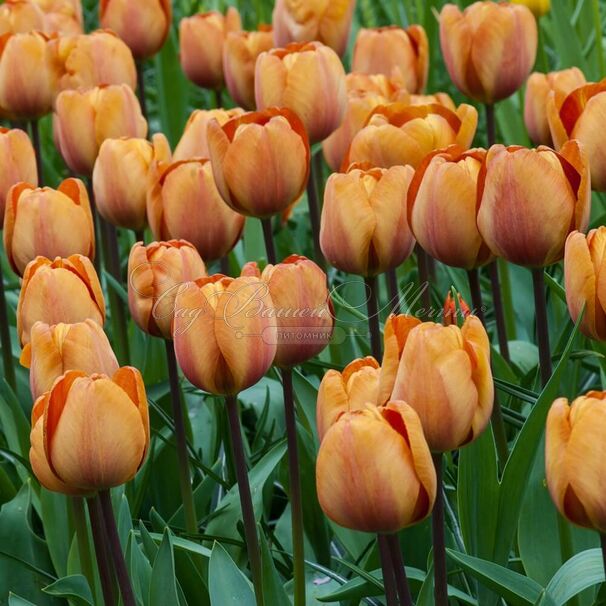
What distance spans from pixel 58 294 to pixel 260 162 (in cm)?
36

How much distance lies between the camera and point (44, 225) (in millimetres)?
1710

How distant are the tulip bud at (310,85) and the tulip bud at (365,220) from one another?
0.43 m

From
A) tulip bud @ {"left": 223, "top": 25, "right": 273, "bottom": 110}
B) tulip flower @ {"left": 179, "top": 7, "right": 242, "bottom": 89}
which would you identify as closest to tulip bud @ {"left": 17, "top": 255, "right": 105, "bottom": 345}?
tulip bud @ {"left": 223, "top": 25, "right": 273, "bottom": 110}

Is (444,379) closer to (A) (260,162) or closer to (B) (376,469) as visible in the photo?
(B) (376,469)

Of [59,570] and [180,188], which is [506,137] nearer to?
Result: [180,188]

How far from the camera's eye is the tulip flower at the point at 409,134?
1.80 metres

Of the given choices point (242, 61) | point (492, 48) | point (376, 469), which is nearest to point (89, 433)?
point (376, 469)

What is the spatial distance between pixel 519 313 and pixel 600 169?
0.84 meters

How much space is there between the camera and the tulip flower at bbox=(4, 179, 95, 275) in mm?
1707

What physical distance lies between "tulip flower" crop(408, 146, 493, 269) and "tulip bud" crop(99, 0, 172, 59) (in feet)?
4.52

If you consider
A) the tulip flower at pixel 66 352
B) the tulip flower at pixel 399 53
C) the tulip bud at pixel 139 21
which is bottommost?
the tulip flower at pixel 399 53

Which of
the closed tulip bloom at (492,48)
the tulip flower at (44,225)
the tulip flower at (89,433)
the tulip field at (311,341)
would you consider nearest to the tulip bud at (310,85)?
the tulip field at (311,341)

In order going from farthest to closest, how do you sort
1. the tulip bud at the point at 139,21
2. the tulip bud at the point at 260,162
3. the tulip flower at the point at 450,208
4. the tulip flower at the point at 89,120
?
the tulip bud at the point at 139,21 → the tulip flower at the point at 89,120 → the tulip bud at the point at 260,162 → the tulip flower at the point at 450,208

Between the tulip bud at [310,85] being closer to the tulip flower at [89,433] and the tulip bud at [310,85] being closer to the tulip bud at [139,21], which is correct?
the tulip bud at [139,21]
